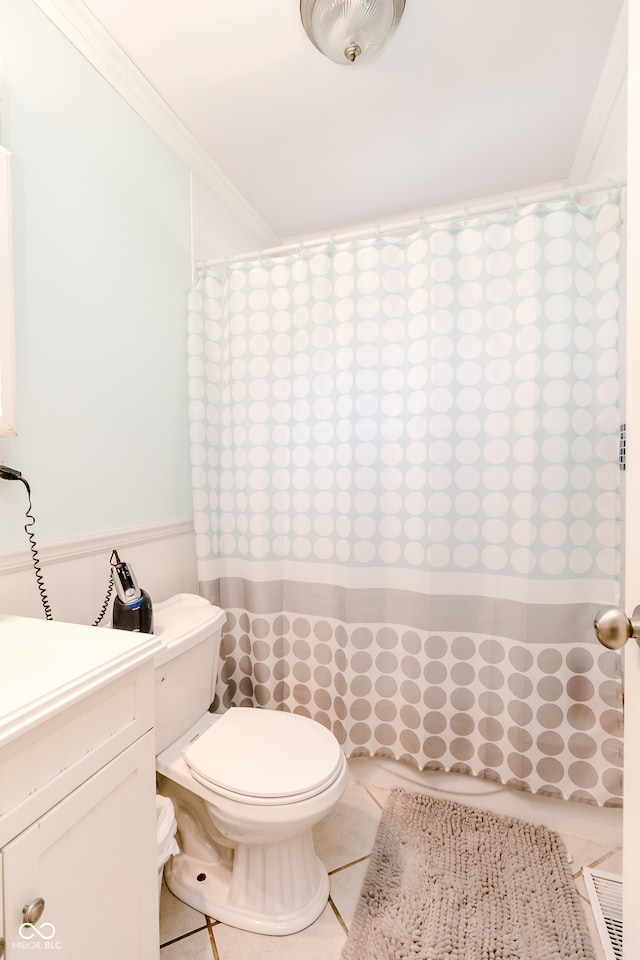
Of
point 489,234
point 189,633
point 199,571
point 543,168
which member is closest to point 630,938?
point 189,633

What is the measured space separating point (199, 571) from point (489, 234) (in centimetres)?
155

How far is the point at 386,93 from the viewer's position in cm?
150

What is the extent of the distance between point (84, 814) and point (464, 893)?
1.13m

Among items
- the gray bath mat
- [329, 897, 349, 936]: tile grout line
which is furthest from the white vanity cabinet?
the gray bath mat

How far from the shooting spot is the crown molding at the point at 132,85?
1237 millimetres

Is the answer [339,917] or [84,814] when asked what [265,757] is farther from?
[84,814]

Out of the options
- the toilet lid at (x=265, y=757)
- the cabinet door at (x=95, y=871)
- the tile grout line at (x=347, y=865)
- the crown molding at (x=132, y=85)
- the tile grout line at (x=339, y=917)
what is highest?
the crown molding at (x=132, y=85)

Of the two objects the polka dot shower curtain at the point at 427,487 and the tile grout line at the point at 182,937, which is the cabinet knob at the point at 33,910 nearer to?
the tile grout line at the point at 182,937

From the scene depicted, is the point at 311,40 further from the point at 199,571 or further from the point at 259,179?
the point at 199,571

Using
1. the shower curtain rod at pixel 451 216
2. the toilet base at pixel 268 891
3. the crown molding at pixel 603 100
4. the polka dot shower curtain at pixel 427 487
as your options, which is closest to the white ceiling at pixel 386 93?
the crown molding at pixel 603 100

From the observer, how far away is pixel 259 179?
1930 mm

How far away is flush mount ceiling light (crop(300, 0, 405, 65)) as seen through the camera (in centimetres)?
116

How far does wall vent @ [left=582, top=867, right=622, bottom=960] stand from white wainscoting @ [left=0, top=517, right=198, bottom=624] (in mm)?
1538

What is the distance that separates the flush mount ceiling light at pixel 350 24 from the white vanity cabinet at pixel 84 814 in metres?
1.59
